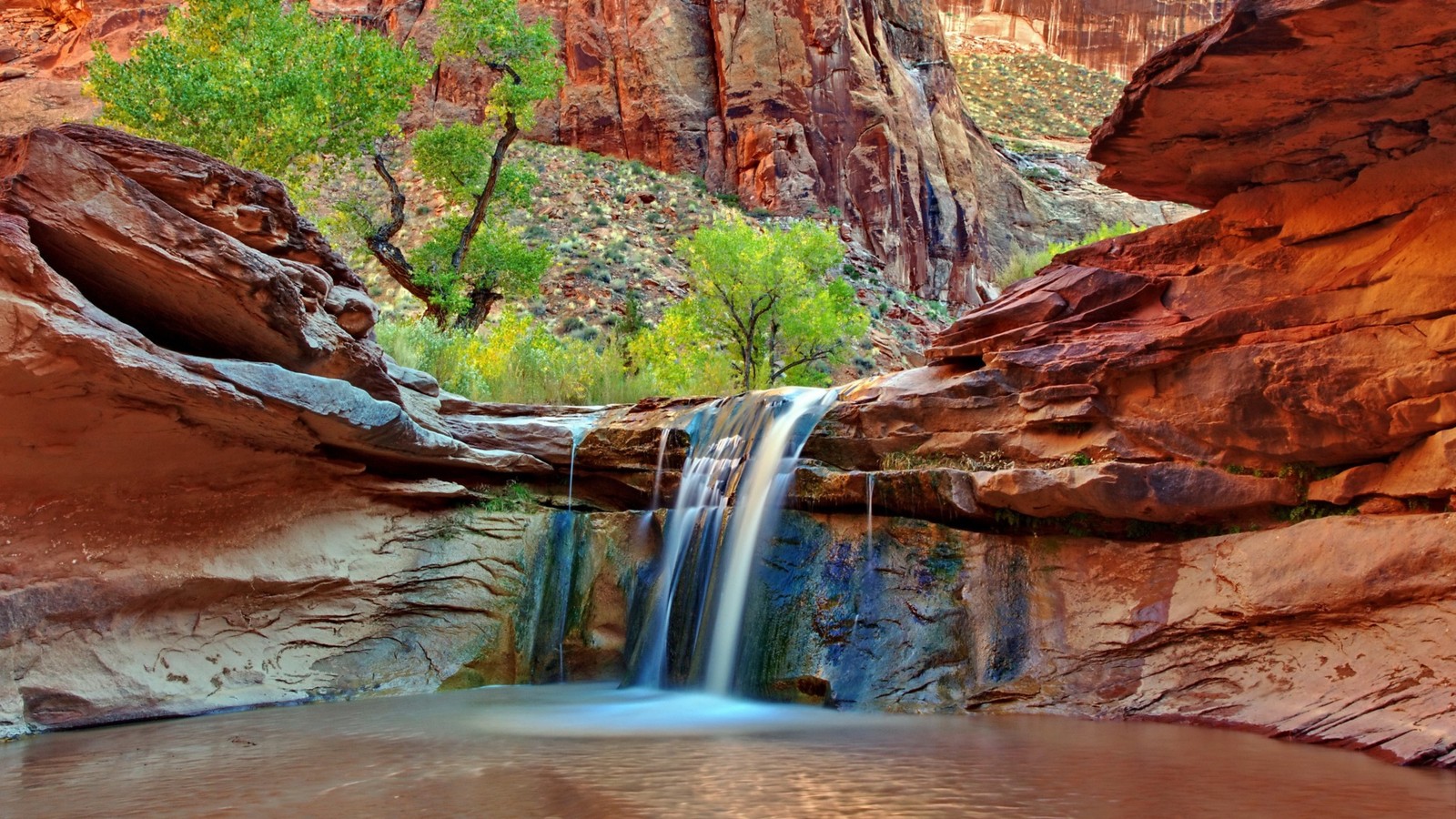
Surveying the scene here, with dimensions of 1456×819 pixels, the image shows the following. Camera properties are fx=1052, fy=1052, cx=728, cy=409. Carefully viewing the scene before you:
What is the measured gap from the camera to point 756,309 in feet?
88.9

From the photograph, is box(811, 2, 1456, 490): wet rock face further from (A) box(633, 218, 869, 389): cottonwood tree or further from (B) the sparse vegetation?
(B) the sparse vegetation

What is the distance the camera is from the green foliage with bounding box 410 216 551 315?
940 inches

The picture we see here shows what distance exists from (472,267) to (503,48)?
5266 mm

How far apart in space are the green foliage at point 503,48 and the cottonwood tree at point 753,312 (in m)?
5.48

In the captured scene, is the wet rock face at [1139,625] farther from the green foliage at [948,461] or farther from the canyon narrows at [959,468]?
the green foliage at [948,461]

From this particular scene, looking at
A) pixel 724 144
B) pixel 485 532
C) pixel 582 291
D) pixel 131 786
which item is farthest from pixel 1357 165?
pixel 724 144

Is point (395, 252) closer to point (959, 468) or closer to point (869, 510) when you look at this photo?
point (869, 510)

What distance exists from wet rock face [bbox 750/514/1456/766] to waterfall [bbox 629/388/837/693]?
0.35 m

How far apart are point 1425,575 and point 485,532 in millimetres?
8590

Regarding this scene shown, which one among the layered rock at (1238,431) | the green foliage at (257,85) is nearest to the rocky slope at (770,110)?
the green foliage at (257,85)

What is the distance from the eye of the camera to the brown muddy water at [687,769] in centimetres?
550

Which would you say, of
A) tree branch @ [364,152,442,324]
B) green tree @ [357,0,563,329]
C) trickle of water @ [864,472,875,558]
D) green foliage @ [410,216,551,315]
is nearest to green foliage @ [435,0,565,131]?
green tree @ [357,0,563,329]

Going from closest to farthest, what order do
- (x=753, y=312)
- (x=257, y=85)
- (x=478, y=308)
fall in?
1. (x=257, y=85)
2. (x=478, y=308)
3. (x=753, y=312)

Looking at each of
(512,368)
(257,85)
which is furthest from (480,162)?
(512,368)
